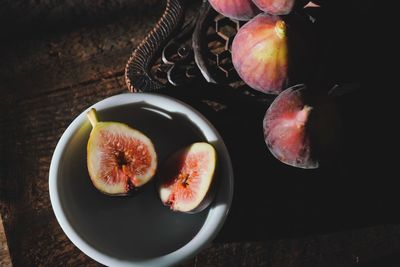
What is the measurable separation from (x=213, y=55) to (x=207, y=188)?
236mm

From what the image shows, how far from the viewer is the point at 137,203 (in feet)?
2.83

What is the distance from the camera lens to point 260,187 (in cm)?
90

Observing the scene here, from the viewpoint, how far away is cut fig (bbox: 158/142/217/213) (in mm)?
778

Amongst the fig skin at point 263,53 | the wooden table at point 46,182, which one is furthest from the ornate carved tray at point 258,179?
the fig skin at point 263,53

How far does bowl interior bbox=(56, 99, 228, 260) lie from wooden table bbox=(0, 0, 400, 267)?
8cm

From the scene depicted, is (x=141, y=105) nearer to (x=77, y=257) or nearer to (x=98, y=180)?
(x=98, y=180)

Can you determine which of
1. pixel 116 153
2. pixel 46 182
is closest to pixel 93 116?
pixel 116 153

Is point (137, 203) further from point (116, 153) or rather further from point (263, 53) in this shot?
point (263, 53)

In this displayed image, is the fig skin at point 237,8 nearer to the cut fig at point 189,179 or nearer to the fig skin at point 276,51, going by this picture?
the fig skin at point 276,51

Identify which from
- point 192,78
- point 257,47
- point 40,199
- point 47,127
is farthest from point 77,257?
point 257,47

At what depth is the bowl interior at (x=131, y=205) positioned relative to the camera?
80 cm

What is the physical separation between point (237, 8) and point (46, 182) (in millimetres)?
400

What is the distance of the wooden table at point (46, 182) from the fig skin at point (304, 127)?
0.49 ft

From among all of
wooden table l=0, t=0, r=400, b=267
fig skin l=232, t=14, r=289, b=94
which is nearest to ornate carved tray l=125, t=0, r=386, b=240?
wooden table l=0, t=0, r=400, b=267
